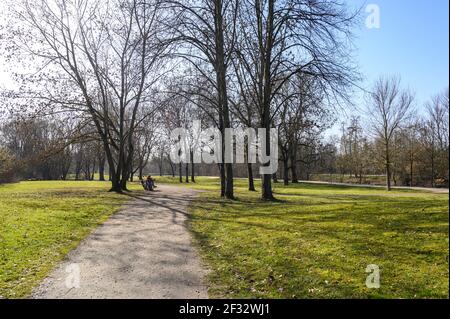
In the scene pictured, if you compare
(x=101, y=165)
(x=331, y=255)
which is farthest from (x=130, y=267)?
(x=101, y=165)

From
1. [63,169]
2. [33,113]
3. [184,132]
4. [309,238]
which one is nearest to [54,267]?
[309,238]

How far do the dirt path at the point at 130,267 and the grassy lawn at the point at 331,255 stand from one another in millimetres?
489

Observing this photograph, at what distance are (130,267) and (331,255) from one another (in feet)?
13.1

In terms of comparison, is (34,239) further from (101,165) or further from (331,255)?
(101,165)

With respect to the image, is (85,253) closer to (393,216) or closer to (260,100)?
(393,216)

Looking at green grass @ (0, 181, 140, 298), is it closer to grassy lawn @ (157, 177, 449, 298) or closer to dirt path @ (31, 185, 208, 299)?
dirt path @ (31, 185, 208, 299)

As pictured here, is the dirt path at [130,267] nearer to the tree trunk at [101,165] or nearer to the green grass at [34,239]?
the green grass at [34,239]

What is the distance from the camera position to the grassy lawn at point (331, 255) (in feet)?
17.9

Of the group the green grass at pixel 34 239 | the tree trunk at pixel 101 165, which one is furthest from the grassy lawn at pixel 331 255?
the tree trunk at pixel 101 165

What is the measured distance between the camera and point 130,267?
7.12m

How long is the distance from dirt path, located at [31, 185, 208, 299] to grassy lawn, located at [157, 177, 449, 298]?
489mm

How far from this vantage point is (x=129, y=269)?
698cm

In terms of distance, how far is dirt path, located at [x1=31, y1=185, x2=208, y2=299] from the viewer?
575 centimetres

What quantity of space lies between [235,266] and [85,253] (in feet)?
11.9
